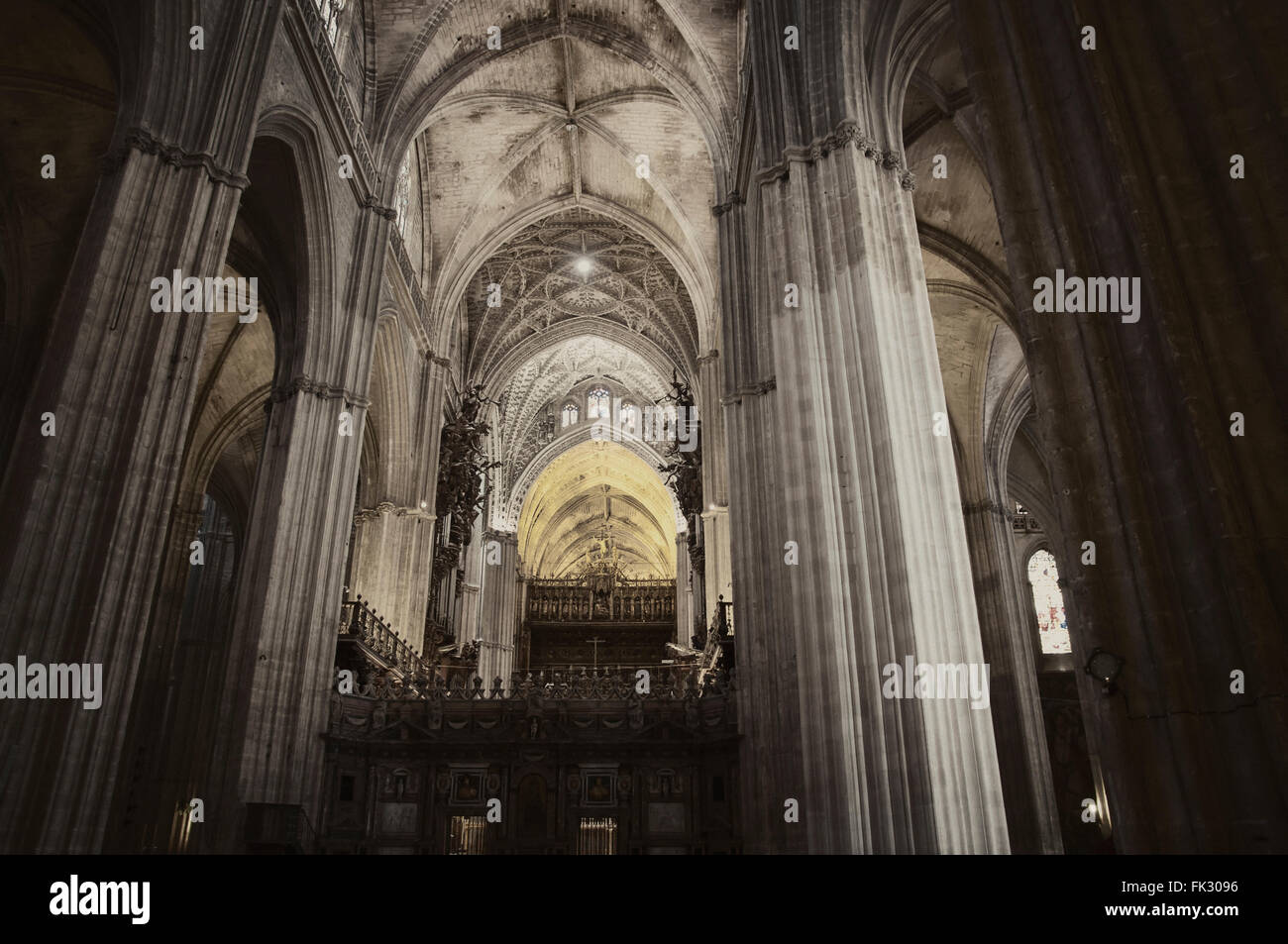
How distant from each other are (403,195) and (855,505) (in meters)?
15.2

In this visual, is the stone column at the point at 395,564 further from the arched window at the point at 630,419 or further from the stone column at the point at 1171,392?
the stone column at the point at 1171,392

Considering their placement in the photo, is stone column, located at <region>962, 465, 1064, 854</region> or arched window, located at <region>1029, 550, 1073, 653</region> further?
arched window, located at <region>1029, 550, 1073, 653</region>

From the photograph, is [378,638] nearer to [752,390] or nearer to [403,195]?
[752,390]

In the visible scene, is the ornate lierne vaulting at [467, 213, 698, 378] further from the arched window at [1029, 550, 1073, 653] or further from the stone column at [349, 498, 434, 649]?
the arched window at [1029, 550, 1073, 653]

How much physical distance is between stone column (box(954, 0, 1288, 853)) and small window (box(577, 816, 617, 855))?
11.2 m

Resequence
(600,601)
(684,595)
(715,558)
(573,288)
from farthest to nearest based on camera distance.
Answer: 1. (600,601)
2. (684,595)
3. (573,288)
4. (715,558)

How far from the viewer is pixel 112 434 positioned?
8.12 meters

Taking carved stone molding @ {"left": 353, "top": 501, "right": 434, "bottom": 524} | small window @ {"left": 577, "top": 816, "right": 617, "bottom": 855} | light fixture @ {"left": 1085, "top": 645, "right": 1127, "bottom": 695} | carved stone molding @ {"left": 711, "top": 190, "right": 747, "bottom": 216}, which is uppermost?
carved stone molding @ {"left": 711, "top": 190, "right": 747, "bottom": 216}

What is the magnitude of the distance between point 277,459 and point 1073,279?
1199cm

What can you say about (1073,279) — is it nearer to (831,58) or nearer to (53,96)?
(831,58)

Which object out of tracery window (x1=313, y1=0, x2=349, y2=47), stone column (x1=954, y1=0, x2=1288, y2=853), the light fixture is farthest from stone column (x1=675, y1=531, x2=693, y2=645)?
the light fixture

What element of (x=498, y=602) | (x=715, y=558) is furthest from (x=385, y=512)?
(x=498, y=602)

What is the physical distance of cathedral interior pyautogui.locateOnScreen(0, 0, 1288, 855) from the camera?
3.77 meters

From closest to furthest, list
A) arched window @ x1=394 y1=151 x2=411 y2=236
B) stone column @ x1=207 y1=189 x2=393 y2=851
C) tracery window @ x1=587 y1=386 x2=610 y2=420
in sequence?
stone column @ x1=207 y1=189 x2=393 y2=851 < arched window @ x1=394 y1=151 x2=411 y2=236 < tracery window @ x1=587 y1=386 x2=610 y2=420
